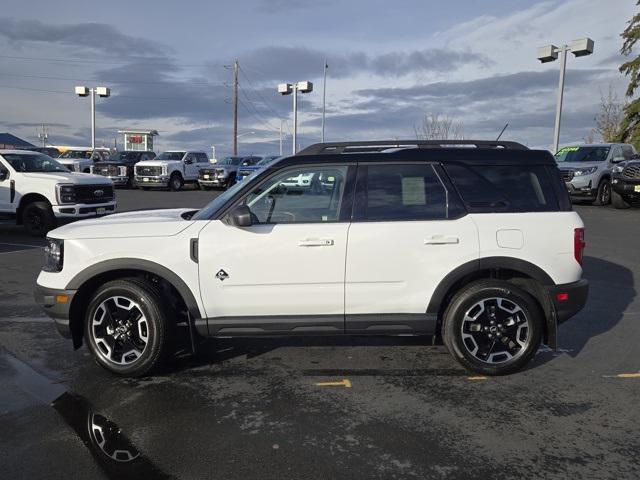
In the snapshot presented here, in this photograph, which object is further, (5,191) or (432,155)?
(5,191)

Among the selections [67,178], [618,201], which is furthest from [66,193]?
[618,201]

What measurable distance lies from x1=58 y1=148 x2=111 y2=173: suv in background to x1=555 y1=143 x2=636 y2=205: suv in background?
22682 mm

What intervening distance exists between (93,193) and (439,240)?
10230 millimetres

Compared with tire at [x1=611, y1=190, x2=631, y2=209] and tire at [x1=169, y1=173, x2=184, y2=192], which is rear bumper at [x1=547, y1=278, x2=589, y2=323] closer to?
tire at [x1=611, y1=190, x2=631, y2=209]

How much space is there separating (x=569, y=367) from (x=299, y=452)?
2.65 metres

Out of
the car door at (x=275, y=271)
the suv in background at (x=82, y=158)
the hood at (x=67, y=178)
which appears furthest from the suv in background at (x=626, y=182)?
the suv in background at (x=82, y=158)

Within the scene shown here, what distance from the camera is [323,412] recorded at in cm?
382

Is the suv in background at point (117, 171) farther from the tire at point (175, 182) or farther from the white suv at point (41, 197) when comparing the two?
the white suv at point (41, 197)

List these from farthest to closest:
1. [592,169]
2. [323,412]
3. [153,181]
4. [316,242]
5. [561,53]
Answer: [153,181], [561,53], [592,169], [316,242], [323,412]

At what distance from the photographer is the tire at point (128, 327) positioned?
14.2 ft

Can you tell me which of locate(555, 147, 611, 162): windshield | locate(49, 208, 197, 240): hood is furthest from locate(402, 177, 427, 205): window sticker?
locate(555, 147, 611, 162): windshield

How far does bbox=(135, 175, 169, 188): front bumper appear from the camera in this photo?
91.2ft

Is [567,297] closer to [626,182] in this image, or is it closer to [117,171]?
[626,182]

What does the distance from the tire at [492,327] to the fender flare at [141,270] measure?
2.03m
